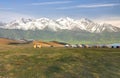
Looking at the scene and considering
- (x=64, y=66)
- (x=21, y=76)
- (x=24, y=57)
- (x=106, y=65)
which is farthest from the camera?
(x=24, y=57)

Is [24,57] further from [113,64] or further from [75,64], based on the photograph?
[113,64]

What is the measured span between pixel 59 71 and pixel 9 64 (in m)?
19.8

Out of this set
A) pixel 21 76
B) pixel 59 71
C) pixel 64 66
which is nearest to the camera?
pixel 21 76

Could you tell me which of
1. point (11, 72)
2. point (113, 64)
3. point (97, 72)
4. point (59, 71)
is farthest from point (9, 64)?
point (113, 64)

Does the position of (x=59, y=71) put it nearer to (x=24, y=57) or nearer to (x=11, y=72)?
(x=11, y=72)

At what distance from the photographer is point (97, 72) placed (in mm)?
96625

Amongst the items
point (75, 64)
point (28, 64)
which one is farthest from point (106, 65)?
point (28, 64)

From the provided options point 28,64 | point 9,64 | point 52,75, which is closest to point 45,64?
point 28,64

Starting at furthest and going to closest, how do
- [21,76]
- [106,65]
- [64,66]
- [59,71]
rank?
[106,65]
[64,66]
[59,71]
[21,76]

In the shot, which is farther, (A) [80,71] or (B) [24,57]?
(B) [24,57]

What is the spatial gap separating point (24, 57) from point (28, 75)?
3731 centimetres

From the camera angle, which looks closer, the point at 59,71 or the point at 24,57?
the point at 59,71

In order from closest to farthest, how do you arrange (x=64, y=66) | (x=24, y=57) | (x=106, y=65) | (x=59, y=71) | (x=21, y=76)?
1. (x=21, y=76)
2. (x=59, y=71)
3. (x=64, y=66)
4. (x=106, y=65)
5. (x=24, y=57)

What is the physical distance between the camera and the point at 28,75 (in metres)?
87.4
